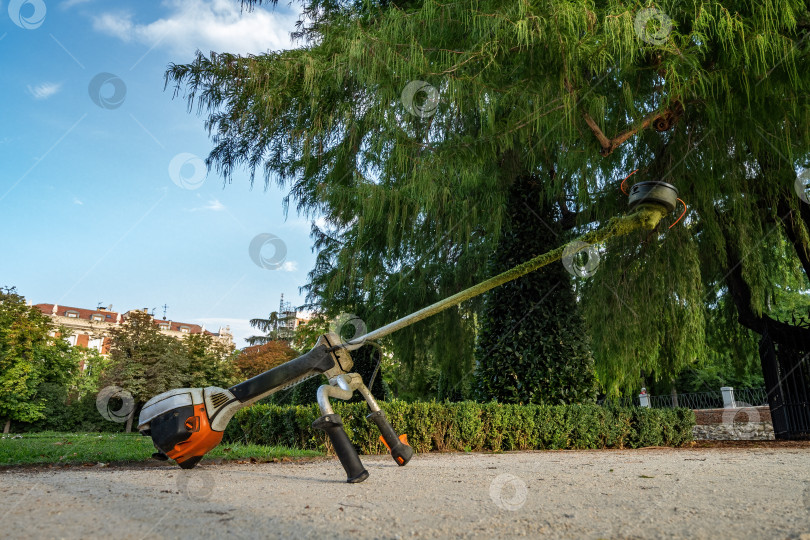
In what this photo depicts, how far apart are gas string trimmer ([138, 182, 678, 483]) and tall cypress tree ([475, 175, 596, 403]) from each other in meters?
4.76

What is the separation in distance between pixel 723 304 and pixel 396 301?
18.6ft

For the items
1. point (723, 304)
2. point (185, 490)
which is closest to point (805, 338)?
point (723, 304)

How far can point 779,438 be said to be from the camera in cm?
810

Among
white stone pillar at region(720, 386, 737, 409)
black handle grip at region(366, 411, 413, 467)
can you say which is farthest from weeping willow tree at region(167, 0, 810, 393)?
white stone pillar at region(720, 386, 737, 409)

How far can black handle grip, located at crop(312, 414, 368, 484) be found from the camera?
2779 mm

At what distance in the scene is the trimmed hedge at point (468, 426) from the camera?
5785mm

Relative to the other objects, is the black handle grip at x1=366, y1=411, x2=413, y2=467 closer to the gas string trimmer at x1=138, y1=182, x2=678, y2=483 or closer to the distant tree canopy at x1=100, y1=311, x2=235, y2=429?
the gas string trimmer at x1=138, y1=182, x2=678, y2=483

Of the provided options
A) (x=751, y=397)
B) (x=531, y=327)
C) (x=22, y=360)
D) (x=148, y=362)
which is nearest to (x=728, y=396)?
(x=751, y=397)

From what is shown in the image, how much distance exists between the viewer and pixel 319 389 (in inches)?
120

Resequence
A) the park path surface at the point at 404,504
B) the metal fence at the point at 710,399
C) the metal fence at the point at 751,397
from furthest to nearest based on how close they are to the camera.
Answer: the metal fence at the point at 710,399 < the metal fence at the point at 751,397 < the park path surface at the point at 404,504

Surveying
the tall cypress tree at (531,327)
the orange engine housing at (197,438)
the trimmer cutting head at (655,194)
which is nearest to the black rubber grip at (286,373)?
the orange engine housing at (197,438)

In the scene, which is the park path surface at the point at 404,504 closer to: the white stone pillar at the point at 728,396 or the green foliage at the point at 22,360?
the white stone pillar at the point at 728,396

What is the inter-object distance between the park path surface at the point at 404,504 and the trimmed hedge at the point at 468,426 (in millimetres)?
1970

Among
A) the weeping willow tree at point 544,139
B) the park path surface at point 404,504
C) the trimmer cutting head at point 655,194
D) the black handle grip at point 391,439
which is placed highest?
the weeping willow tree at point 544,139
